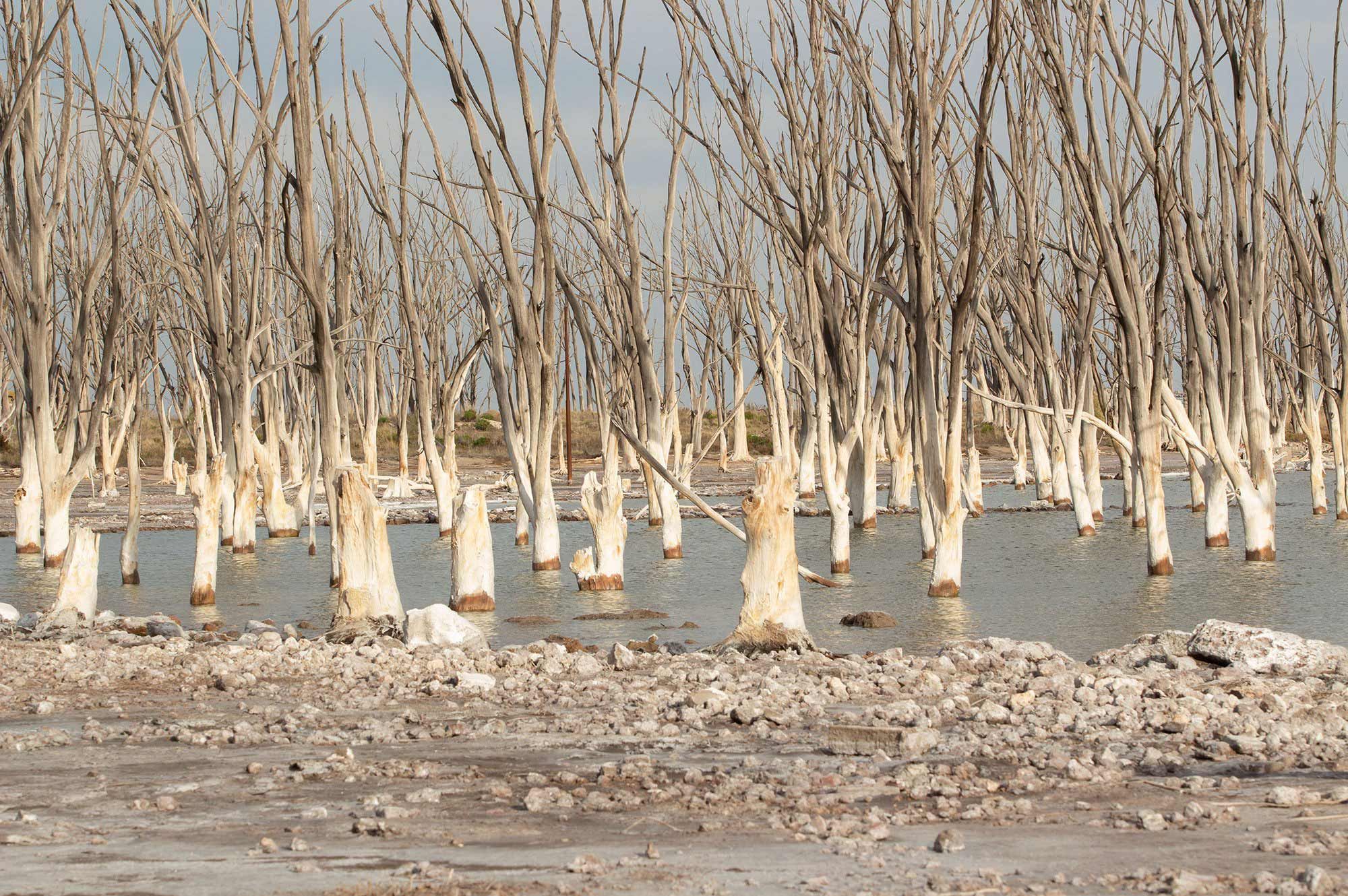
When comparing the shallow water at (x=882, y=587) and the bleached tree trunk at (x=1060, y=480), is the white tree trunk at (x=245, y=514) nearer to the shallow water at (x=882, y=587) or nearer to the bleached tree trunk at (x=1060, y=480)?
the shallow water at (x=882, y=587)

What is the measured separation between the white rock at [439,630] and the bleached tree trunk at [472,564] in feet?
8.36

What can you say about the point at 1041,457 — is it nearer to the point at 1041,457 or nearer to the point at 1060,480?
the point at 1041,457

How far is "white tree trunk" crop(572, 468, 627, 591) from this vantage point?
549 inches

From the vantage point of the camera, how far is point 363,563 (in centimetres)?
1049

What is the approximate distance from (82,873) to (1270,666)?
607 centimetres

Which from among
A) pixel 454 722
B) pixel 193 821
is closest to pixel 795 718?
pixel 454 722

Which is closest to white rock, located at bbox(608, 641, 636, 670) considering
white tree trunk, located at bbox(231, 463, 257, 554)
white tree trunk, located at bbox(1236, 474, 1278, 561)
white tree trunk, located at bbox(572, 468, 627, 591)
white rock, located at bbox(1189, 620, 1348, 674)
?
white rock, located at bbox(1189, 620, 1348, 674)

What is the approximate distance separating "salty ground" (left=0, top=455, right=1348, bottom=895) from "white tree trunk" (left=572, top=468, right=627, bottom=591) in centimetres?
343

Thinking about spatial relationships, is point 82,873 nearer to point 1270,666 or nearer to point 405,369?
point 1270,666

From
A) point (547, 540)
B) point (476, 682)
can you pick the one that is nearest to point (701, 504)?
point (476, 682)

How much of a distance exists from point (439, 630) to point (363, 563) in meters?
1.18

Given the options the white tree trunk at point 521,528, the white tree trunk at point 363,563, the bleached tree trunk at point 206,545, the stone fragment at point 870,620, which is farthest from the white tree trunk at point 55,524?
the stone fragment at point 870,620

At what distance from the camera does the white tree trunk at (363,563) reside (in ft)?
34.1

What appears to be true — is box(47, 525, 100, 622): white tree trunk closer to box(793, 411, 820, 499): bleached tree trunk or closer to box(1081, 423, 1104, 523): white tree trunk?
box(1081, 423, 1104, 523): white tree trunk
